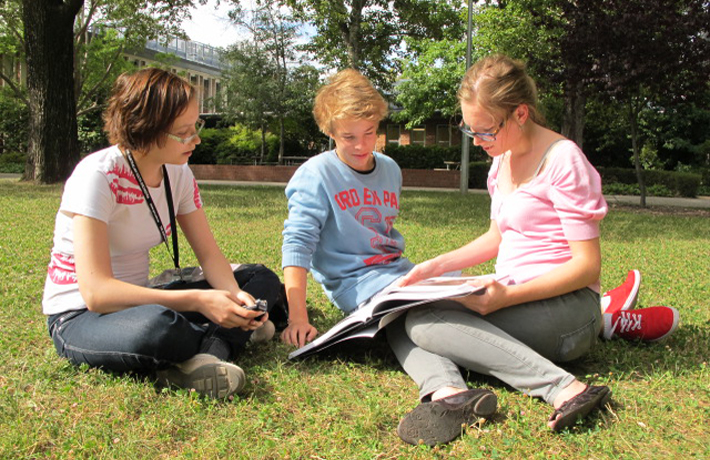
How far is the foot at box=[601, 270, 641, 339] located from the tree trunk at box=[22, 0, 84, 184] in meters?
14.6

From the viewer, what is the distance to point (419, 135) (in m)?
32.7

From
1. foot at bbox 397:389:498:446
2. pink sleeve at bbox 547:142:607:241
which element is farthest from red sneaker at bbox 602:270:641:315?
foot at bbox 397:389:498:446

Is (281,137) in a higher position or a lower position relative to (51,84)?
lower

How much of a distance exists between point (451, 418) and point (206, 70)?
170 ft

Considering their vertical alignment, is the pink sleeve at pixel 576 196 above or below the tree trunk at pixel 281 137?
below

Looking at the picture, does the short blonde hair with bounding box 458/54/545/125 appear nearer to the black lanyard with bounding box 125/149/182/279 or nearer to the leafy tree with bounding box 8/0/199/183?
the black lanyard with bounding box 125/149/182/279

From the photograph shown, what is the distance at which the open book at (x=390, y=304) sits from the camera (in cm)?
248

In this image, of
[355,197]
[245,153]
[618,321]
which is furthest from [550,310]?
[245,153]

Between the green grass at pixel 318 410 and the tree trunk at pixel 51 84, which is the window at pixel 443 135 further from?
the green grass at pixel 318 410

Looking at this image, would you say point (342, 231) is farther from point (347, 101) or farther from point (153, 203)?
point (153, 203)

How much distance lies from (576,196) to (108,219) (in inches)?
75.4

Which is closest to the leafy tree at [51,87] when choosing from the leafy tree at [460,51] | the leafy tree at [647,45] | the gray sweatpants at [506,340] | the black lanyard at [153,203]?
the leafy tree at [460,51]

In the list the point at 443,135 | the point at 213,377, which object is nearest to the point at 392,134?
the point at 443,135

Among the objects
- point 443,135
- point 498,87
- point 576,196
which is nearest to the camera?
point 576,196
